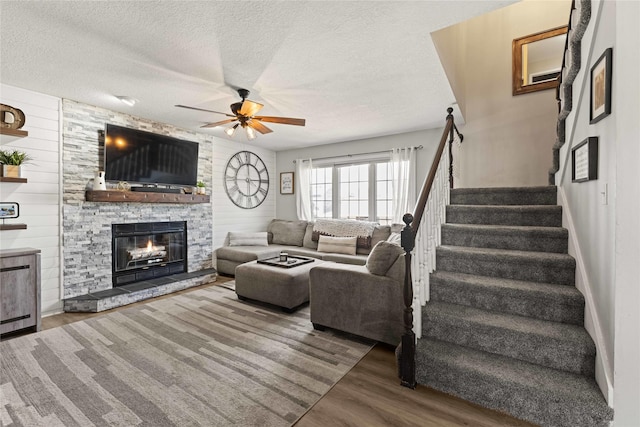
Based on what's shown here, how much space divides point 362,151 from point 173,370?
457cm

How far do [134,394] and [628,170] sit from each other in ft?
10.2

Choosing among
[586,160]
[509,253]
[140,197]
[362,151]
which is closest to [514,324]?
[509,253]

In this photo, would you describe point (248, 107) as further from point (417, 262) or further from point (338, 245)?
point (338, 245)

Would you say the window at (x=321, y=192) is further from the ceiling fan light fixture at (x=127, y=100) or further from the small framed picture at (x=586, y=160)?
the small framed picture at (x=586, y=160)

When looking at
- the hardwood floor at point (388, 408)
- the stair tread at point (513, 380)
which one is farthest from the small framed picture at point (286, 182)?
the stair tread at point (513, 380)

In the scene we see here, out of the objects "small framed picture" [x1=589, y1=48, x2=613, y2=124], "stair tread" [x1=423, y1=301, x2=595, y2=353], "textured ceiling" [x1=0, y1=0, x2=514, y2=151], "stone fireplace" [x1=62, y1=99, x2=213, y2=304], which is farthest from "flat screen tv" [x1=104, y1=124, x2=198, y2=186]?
"small framed picture" [x1=589, y1=48, x2=613, y2=124]

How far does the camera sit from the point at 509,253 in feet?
7.74

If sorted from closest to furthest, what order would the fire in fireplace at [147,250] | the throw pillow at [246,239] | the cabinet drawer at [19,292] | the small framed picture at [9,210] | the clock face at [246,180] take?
the cabinet drawer at [19,292]
the small framed picture at [9,210]
the fire in fireplace at [147,250]
the throw pillow at [246,239]
the clock face at [246,180]

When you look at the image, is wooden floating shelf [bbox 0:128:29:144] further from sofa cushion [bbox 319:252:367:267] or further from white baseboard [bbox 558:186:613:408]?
white baseboard [bbox 558:186:613:408]

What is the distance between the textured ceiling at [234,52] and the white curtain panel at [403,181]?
1.24 meters

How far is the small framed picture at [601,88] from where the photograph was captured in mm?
1551

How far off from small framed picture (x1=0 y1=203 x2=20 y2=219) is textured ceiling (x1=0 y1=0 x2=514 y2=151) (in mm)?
1284

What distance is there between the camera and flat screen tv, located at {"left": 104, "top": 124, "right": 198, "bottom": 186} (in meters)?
3.84

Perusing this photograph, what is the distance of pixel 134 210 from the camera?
13.7 feet
